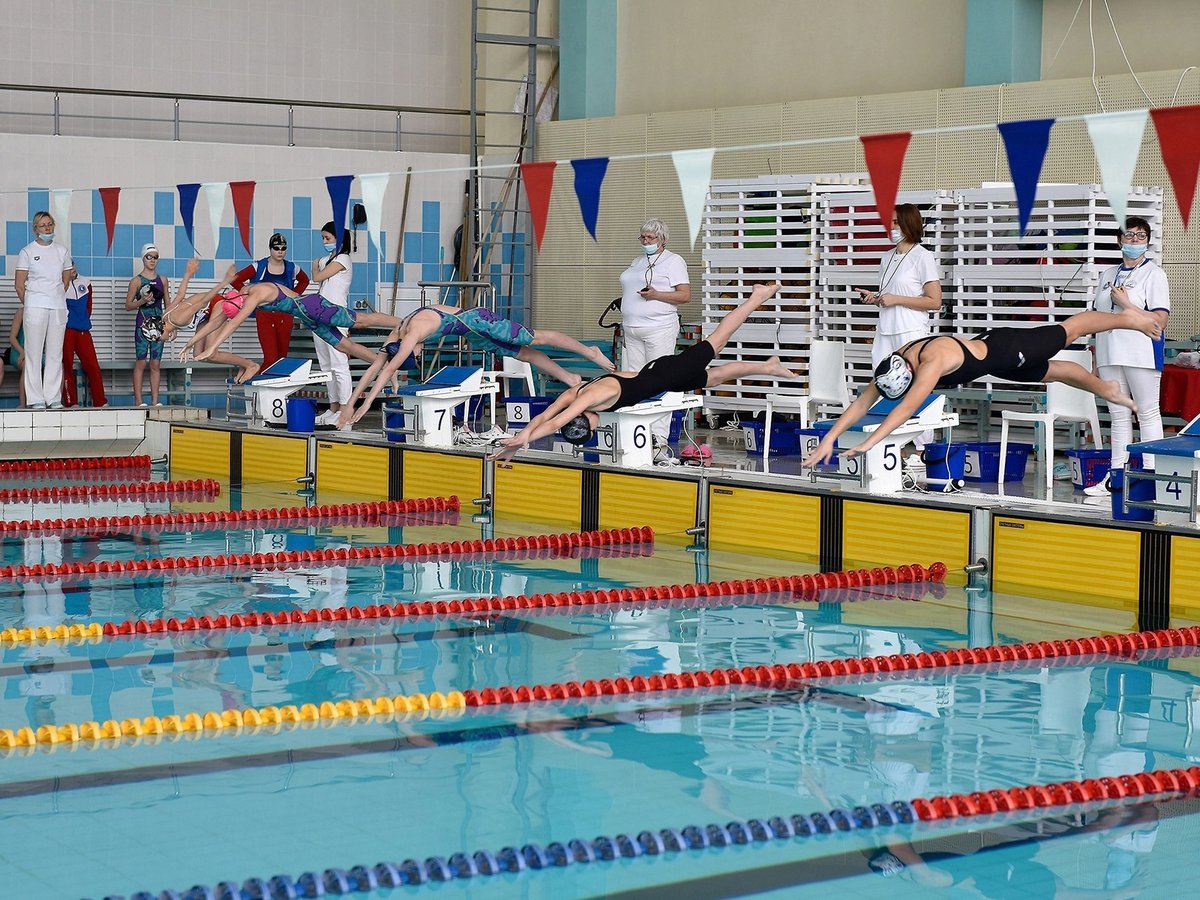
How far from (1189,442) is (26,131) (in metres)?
11.2

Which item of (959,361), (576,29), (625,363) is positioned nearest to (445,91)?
(576,29)

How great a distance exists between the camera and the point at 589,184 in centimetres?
846

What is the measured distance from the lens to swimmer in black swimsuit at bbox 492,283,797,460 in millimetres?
8594

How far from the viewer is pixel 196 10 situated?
15391 mm

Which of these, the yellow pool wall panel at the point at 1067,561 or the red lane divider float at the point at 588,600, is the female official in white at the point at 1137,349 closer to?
the yellow pool wall panel at the point at 1067,561

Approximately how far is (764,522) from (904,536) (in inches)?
34.2

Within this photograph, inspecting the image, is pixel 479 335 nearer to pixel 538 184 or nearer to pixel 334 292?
pixel 538 184

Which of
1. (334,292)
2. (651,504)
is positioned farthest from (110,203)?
(651,504)

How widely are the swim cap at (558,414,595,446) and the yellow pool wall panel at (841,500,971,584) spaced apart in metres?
1.53

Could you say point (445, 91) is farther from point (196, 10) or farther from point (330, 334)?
point (330, 334)

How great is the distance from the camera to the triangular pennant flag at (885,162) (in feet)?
23.3

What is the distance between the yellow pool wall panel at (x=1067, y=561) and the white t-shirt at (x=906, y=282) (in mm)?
1764

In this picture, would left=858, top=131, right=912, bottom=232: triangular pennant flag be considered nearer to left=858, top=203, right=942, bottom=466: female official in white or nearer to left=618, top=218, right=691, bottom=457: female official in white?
left=858, top=203, right=942, bottom=466: female official in white

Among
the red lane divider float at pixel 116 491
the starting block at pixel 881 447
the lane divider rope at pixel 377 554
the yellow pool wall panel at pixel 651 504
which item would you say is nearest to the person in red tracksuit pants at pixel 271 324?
the red lane divider float at pixel 116 491
